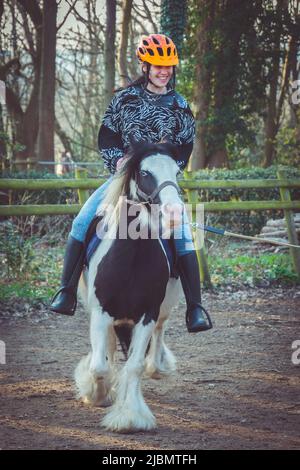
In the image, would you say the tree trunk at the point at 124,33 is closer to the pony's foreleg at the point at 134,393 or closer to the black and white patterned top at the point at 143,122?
the black and white patterned top at the point at 143,122

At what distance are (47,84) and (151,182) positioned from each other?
48.0ft

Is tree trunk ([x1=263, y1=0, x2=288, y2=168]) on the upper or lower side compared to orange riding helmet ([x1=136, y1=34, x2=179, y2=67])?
upper

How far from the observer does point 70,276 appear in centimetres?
450

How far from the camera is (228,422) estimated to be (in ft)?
13.4

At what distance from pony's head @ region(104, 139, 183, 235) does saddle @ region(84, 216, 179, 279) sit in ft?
1.01

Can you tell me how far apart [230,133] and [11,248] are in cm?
1290

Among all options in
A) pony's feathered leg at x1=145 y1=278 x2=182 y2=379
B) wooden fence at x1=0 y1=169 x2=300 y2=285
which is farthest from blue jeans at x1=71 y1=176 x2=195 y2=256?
wooden fence at x1=0 y1=169 x2=300 y2=285

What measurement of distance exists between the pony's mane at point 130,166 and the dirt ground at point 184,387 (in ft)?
4.70

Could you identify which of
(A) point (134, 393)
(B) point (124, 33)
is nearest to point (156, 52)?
(A) point (134, 393)

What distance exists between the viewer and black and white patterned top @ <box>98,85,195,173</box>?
4383 millimetres

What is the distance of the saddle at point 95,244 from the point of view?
14.3ft

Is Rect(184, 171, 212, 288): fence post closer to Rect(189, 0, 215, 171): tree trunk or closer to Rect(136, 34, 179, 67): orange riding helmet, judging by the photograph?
Rect(136, 34, 179, 67): orange riding helmet

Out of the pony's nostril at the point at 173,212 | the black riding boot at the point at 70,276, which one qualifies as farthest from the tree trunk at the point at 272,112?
the pony's nostril at the point at 173,212
